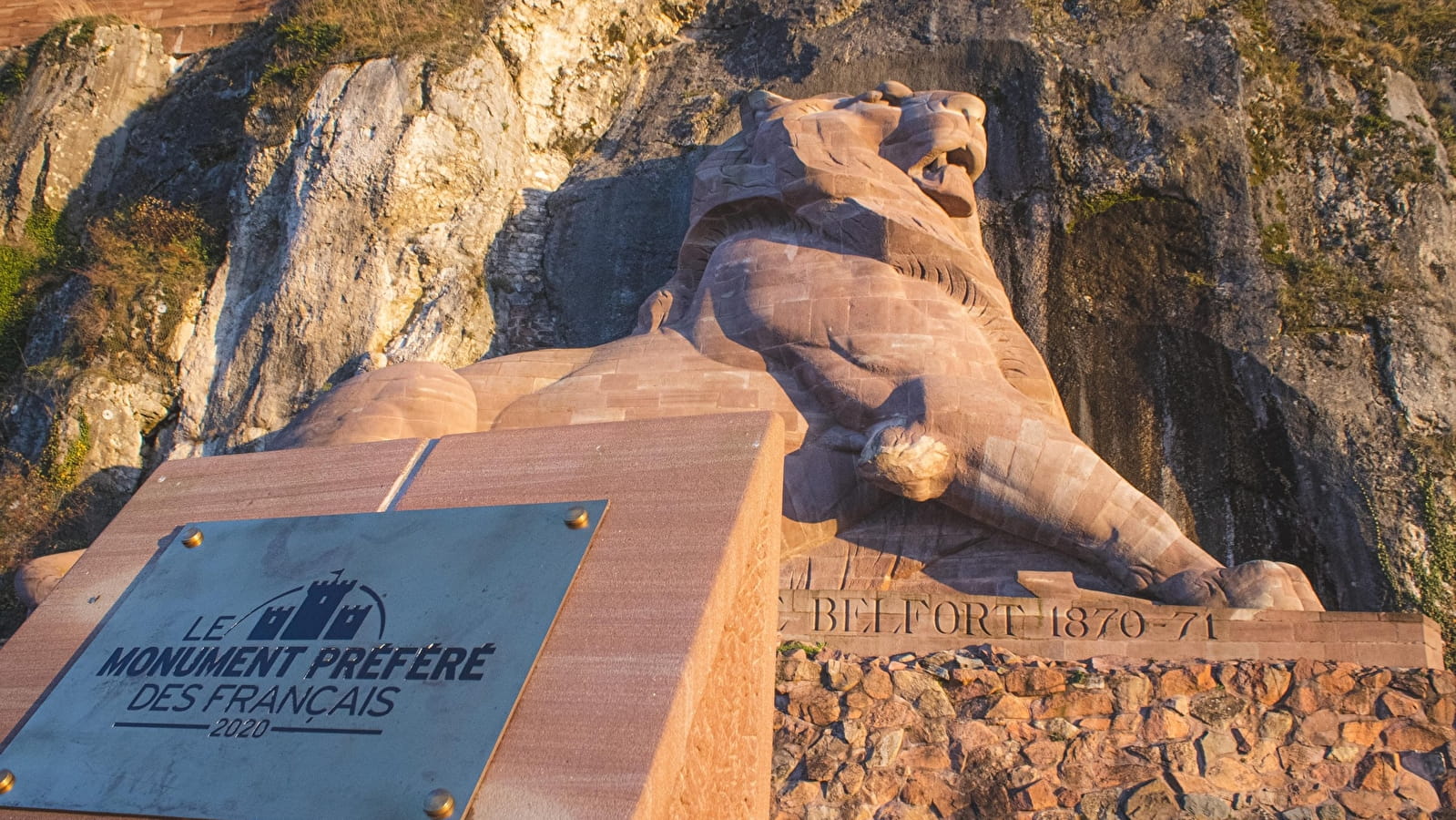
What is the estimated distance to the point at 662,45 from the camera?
12375mm

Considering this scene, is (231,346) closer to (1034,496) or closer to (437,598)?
(1034,496)

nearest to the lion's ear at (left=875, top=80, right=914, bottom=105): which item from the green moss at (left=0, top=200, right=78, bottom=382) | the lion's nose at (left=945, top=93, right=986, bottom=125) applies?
the lion's nose at (left=945, top=93, right=986, bottom=125)

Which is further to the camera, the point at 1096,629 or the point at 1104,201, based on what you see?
the point at 1104,201

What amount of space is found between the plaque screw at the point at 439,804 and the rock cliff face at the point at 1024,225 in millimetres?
6124

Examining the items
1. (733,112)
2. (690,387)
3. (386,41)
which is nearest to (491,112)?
(386,41)

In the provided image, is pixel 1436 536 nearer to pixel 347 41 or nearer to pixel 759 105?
pixel 759 105

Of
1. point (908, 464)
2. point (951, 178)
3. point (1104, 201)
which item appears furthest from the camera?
point (1104, 201)

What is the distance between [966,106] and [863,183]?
1.05m

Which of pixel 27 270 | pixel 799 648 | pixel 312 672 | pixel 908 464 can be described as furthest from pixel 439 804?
pixel 27 270

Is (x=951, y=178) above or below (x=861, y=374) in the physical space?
above

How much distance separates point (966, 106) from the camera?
25.3ft

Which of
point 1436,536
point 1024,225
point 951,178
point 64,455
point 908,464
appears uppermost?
point 1024,225

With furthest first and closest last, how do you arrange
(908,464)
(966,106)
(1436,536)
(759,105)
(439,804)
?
(759,105) → (966,106) → (1436,536) → (908,464) → (439,804)

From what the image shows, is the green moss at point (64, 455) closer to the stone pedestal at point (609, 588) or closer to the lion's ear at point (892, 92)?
the stone pedestal at point (609, 588)
